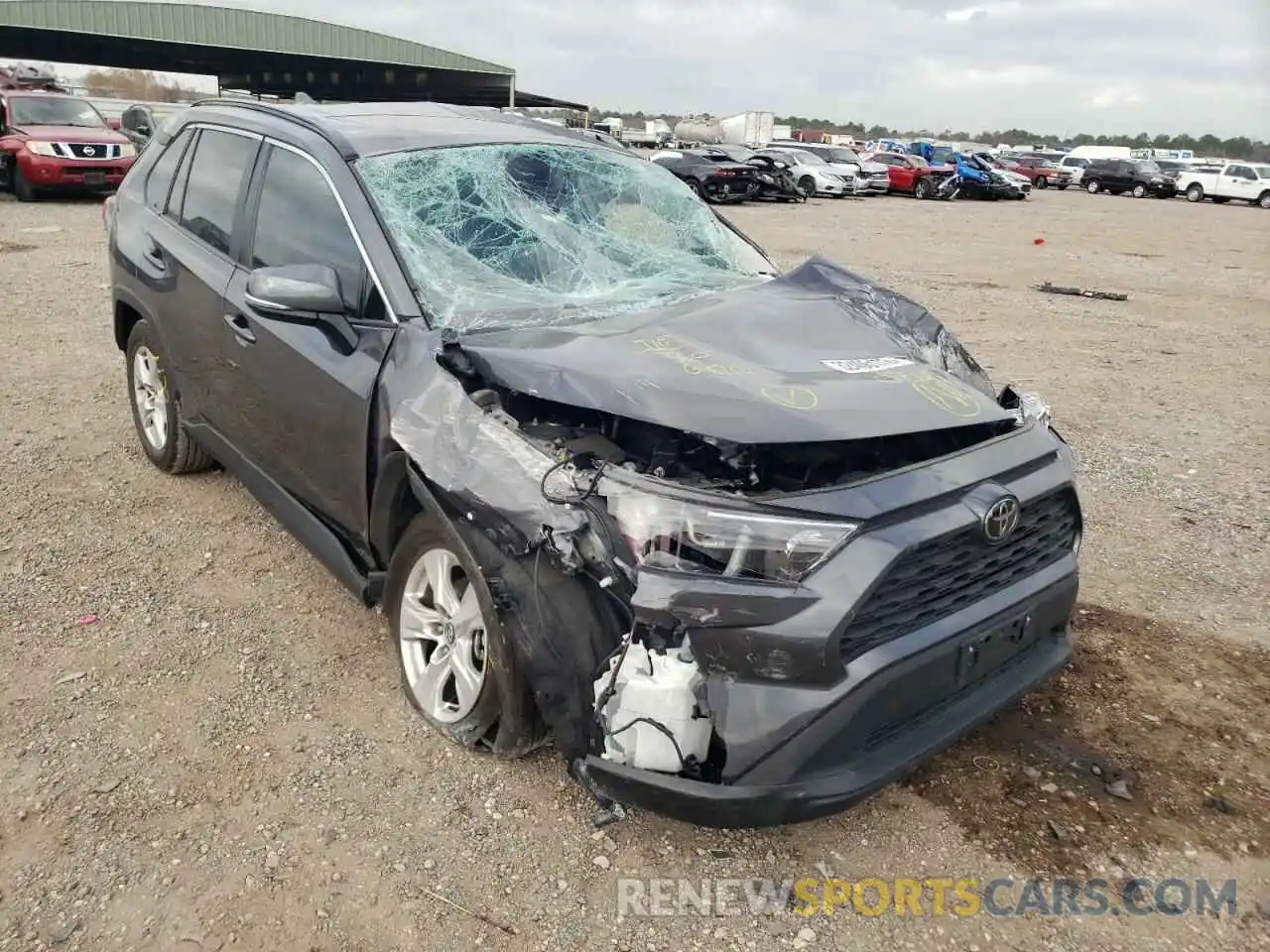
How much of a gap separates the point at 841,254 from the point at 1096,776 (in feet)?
40.4

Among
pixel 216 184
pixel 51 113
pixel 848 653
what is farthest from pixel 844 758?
pixel 51 113

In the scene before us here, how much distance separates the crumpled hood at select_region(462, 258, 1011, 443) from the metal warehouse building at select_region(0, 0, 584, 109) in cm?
4195

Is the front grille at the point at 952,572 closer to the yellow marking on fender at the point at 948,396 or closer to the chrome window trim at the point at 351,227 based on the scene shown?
the yellow marking on fender at the point at 948,396

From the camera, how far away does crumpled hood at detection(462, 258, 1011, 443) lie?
2438mm

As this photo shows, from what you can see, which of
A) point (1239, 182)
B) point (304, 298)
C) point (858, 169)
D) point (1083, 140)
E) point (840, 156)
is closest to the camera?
point (304, 298)

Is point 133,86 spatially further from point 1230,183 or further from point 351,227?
point 1230,183

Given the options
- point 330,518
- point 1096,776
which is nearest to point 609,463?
point 330,518

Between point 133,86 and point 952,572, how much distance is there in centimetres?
3149

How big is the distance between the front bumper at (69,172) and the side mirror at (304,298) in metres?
14.1

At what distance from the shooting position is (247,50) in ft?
130

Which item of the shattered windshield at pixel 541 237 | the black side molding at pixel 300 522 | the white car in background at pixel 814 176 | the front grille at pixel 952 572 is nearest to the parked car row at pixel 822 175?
the white car in background at pixel 814 176

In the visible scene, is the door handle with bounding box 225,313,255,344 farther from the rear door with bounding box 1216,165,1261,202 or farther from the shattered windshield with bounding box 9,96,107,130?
the rear door with bounding box 1216,165,1261,202

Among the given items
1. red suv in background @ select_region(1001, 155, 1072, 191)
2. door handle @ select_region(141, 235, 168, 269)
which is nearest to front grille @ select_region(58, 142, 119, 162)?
door handle @ select_region(141, 235, 168, 269)

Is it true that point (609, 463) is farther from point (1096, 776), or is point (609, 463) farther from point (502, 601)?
point (1096, 776)
